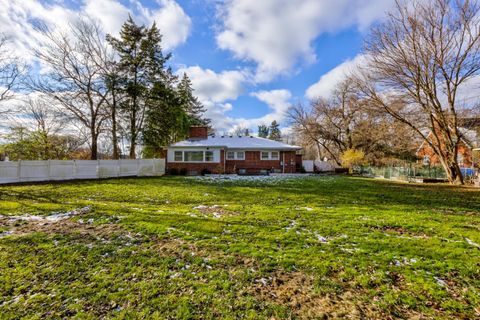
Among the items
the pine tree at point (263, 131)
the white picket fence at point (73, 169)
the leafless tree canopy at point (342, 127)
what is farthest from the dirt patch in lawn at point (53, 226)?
the pine tree at point (263, 131)

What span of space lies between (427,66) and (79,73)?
25.6 meters

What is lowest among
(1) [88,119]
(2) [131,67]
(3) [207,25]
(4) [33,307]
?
(4) [33,307]

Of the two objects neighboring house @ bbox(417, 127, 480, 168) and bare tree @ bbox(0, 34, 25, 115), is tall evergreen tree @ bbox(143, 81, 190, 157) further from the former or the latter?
neighboring house @ bbox(417, 127, 480, 168)

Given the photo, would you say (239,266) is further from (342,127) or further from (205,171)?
(342,127)

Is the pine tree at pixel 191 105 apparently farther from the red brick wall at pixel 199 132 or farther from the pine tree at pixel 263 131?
the pine tree at pixel 263 131

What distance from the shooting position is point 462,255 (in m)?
3.57

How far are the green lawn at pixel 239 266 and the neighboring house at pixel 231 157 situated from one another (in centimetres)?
1463

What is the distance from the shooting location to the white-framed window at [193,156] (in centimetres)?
2061

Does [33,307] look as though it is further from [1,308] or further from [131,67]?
[131,67]

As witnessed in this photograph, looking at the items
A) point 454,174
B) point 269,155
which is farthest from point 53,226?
point 454,174

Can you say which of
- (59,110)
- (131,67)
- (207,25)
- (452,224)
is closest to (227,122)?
(131,67)

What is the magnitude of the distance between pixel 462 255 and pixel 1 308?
639 cm

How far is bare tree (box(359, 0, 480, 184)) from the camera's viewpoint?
12641 mm

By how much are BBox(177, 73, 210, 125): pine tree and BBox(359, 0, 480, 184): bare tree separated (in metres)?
24.5
